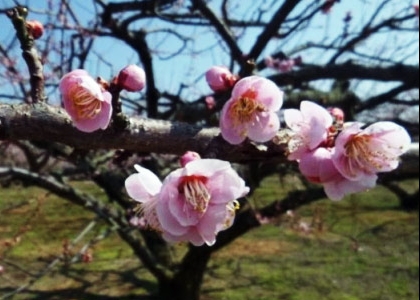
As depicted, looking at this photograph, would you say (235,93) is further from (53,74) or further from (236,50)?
(53,74)

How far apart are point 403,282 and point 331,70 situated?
2456 mm

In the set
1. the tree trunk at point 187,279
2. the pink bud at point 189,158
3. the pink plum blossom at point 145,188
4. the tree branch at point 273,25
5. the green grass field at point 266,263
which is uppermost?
the pink bud at point 189,158

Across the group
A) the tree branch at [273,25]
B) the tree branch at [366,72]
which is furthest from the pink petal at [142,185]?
the tree branch at [366,72]

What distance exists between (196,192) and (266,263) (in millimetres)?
5351

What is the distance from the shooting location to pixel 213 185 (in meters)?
0.77

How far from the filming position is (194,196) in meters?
0.75

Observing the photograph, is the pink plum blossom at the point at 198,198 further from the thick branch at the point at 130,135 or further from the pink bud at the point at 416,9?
the pink bud at the point at 416,9

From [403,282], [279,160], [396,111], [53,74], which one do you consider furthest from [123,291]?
[279,160]

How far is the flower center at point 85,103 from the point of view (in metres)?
0.80

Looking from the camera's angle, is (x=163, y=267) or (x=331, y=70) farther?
(x=163, y=267)

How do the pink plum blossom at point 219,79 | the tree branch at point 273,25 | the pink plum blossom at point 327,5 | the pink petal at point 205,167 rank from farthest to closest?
the pink plum blossom at point 327,5 < the tree branch at point 273,25 < the pink plum blossom at point 219,79 < the pink petal at point 205,167

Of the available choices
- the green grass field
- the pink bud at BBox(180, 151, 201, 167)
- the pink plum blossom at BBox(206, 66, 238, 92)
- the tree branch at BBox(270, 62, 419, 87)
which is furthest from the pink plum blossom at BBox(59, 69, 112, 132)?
the tree branch at BBox(270, 62, 419, 87)

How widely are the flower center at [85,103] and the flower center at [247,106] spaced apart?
8.2 inches

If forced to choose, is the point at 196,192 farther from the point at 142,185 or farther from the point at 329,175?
the point at 329,175
